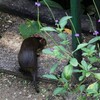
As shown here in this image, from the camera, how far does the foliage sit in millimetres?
2381

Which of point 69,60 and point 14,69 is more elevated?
point 69,60

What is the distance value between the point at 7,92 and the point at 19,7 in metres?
1.22

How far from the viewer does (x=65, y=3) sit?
445cm

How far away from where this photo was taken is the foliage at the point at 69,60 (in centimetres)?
238

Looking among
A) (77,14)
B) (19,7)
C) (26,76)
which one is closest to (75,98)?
(26,76)

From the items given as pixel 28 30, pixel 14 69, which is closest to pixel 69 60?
pixel 14 69

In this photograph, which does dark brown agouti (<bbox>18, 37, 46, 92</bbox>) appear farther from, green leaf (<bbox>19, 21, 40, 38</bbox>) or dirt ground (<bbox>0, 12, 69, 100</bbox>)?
green leaf (<bbox>19, 21, 40, 38</bbox>)

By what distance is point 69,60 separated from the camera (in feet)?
8.45

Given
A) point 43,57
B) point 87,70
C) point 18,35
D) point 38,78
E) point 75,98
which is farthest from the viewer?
point 18,35

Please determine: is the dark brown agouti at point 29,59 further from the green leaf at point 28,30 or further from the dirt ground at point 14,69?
the green leaf at point 28,30

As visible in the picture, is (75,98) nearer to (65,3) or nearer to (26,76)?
(26,76)

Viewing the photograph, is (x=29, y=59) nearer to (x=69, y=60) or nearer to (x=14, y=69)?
(x=14, y=69)

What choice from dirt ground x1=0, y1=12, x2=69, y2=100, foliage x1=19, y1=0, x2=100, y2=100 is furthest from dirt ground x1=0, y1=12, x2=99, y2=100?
foliage x1=19, y1=0, x2=100, y2=100

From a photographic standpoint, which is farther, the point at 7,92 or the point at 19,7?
the point at 19,7
